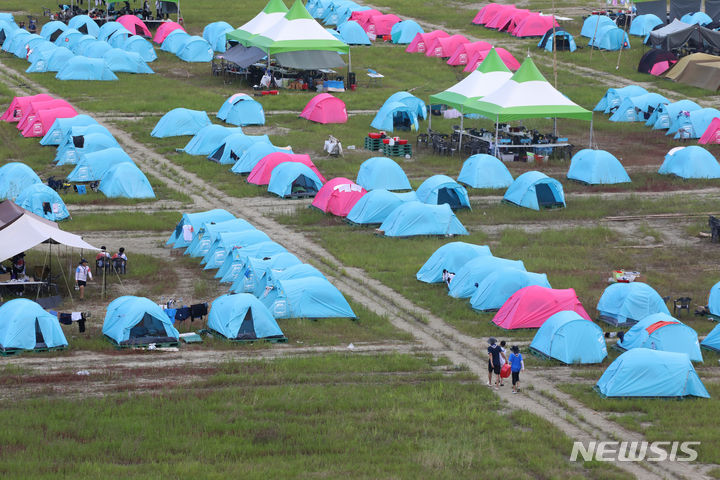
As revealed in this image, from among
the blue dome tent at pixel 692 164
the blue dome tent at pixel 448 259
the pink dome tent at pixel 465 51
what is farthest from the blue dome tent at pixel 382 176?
the pink dome tent at pixel 465 51

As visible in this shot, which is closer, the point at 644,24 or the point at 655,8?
the point at 644,24

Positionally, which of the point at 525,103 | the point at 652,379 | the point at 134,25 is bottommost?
the point at 652,379

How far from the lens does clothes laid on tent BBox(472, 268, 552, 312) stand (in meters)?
30.3

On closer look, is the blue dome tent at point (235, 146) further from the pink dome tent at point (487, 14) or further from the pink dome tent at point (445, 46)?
the pink dome tent at point (487, 14)

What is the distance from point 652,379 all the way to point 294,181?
20242 mm

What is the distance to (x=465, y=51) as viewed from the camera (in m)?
69.8

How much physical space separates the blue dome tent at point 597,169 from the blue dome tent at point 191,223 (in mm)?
15727

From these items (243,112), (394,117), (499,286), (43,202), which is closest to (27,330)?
(499,286)

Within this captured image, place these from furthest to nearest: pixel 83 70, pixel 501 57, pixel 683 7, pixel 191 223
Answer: pixel 683 7 → pixel 501 57 → pixel 83 70 → pixel 191 223

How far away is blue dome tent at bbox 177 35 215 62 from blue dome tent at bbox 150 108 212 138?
1957 centimetres

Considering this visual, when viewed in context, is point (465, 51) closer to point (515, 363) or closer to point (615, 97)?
point (615, 97)

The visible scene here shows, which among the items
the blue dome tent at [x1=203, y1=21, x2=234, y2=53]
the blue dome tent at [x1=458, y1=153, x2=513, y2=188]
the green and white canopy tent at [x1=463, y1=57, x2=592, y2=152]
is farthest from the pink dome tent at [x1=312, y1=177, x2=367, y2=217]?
the blue dome tent at [x1=203, y1=21, x2=234, y2=53]

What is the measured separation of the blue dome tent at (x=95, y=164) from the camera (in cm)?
4325

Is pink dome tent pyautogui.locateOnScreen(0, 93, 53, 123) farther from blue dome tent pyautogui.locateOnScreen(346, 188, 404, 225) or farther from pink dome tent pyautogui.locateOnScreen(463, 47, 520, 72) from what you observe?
pink dome tent pyautogui.locateOnScreen(463, 47, 520, 72)
